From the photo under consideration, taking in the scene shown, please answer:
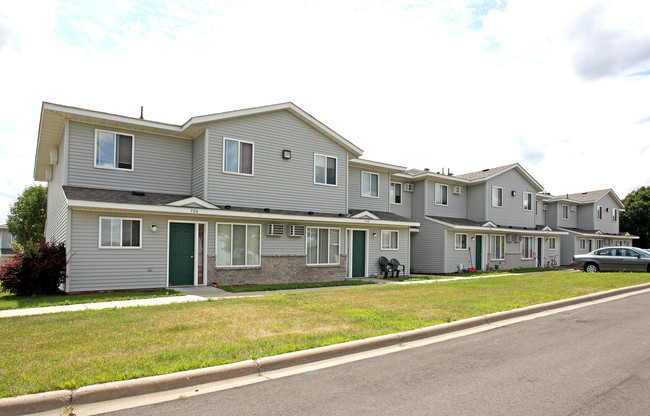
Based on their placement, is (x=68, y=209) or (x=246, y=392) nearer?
(x=246, y=392)

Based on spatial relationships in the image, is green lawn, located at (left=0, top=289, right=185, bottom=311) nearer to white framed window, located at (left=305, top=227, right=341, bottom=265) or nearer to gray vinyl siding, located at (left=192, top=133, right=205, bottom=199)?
gray vinyl siding, located at (left=192, top=133, right=205, bottom=199)

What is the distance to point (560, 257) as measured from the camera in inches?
1467

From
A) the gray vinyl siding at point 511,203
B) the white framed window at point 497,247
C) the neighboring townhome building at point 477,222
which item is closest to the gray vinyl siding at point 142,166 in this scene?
the neighboring townhome building at point 477,222

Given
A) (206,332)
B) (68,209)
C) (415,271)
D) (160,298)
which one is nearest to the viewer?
(206,332)

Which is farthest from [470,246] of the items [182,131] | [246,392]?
[246,392]

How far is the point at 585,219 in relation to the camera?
40.3m

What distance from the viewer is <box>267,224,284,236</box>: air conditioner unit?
17.2 meters

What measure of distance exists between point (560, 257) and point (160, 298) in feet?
115

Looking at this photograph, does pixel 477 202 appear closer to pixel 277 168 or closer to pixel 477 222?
pixel 477 222

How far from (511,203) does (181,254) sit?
24.1 m

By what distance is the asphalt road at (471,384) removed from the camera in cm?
459

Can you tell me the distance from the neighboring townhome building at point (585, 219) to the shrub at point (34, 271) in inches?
1438

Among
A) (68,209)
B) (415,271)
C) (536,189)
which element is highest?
(536,189)

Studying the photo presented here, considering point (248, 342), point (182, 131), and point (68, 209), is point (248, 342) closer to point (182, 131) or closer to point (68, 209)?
point (68, 209)
